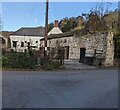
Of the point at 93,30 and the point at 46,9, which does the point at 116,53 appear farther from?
the point at 46,9

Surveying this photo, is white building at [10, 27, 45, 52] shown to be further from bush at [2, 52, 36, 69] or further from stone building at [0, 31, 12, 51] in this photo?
bush at [2, 52, 36, 69]

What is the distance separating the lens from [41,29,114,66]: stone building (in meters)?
31.4

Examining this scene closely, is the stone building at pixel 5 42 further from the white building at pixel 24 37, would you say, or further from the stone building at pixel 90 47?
the stone building at pixel 90 47

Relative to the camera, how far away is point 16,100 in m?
9.47

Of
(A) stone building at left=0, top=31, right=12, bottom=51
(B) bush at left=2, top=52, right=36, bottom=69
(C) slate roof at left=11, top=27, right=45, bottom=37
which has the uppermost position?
(C) slate roof at left=11, top=27, right=45, bottom=37

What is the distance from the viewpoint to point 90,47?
115 feet

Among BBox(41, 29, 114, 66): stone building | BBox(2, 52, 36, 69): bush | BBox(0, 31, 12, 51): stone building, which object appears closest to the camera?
BBox(2, 52, 36, 69): bush

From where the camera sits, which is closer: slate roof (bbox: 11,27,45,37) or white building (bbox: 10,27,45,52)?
white building (bbox: 10,27,45,52)

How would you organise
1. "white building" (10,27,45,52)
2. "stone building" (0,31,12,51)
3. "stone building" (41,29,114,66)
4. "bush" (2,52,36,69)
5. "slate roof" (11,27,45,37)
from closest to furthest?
1. "bush" (2,52,36,69)
2. "stone building" (41,29,114,66)
3. "stone building" (0,31,12,51)
4. "white building" (10,27,45,52)
5. "slate roof" (11,27,45,37)

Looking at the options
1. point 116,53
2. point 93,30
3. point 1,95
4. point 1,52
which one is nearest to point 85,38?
point 93,30

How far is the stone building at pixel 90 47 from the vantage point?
3142 centimetres

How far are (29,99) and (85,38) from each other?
2716cm

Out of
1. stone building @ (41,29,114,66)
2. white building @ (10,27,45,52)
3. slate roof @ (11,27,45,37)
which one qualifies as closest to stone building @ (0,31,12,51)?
white building @ (10,27,45,52)

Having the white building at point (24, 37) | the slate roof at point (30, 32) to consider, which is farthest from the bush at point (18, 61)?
the slate roof at point (30, 32)
